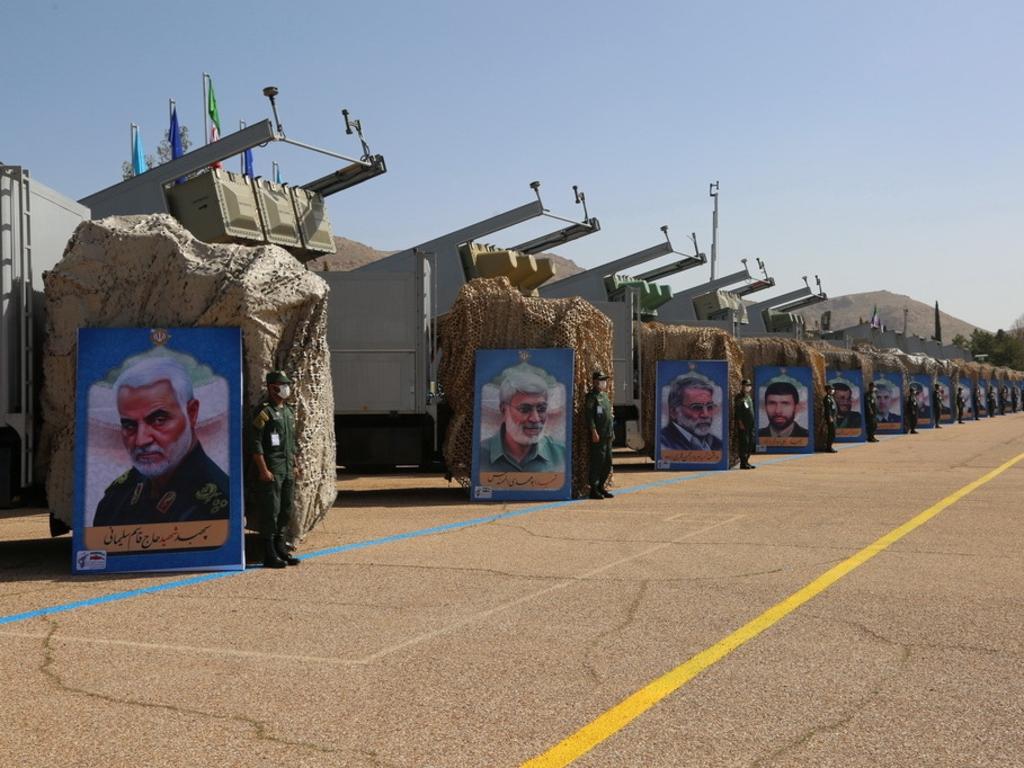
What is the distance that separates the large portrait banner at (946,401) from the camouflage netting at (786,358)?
20955 millimetres

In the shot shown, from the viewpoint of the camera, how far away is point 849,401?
30.9m

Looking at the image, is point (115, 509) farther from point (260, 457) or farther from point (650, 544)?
point (650, 544)

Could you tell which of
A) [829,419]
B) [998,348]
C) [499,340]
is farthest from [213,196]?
[998,348]

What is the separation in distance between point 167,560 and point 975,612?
603 cm

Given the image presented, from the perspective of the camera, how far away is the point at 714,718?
496 cm

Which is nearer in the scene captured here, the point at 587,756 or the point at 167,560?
the point at 587,756

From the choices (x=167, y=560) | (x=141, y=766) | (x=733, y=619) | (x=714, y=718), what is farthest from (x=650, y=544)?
(x=141, y=766)

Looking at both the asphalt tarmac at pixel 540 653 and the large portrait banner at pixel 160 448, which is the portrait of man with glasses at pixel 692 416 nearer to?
the asphalt tarmac at pixel 540 653

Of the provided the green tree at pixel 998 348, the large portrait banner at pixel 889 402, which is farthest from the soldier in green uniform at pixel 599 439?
the green tree at pixel 998 348

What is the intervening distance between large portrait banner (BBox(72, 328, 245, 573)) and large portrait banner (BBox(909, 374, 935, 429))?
3671 cm

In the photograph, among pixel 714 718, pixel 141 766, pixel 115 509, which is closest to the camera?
pixel 141 766

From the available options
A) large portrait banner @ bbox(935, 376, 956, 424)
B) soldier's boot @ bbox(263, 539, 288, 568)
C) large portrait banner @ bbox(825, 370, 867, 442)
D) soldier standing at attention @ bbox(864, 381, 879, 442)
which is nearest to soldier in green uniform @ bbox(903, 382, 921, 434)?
soldier standing at attention @ bbox(864, 381, 879, 442)

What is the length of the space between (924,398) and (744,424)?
2449cm

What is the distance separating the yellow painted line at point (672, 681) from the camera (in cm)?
455
